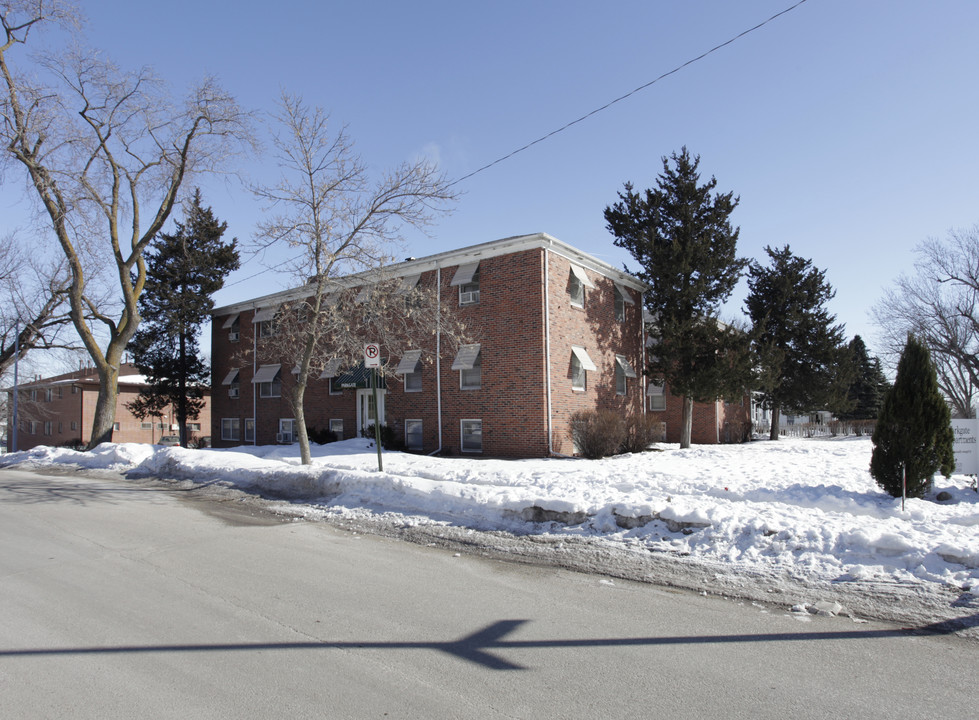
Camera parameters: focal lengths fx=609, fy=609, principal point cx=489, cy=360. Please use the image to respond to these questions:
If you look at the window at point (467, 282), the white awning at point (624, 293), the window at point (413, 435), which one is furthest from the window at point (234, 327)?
the white awning at point (624, 293)

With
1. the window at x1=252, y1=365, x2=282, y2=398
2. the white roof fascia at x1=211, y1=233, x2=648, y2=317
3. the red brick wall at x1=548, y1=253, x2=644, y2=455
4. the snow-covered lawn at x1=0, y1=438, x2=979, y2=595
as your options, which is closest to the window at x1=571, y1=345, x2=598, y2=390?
the red brick wall at x1=548, y1=253, x2=644, y2=455

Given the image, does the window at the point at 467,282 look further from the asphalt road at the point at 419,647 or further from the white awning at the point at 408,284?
the asphalt road at the point at 419,647

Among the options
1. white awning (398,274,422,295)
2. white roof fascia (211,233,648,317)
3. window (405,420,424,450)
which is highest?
white roof fascia (211,233,648,317)

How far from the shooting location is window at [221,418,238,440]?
28.8 metres

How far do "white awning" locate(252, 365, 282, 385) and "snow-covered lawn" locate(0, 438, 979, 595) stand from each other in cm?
1028

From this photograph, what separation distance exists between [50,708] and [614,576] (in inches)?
188

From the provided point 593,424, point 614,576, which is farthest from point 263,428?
point 614,576

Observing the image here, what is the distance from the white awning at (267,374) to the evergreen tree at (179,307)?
5466 mm

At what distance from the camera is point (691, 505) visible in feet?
26.2

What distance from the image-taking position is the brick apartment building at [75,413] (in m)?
45.8

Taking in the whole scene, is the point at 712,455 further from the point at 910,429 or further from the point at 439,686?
the point at 439,686

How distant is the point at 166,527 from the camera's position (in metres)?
8.93

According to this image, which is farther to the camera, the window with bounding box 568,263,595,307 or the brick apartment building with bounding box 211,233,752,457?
the window with bounding box 568,263,595,307

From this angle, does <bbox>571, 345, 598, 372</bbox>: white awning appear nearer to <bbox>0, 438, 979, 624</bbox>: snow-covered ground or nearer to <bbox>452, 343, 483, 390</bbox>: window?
<bbox>452, 343, 483, 390</bbox>: window
